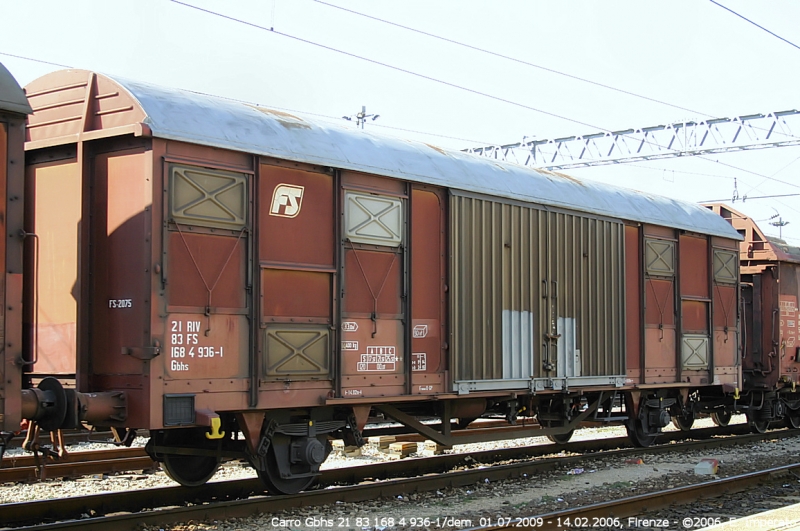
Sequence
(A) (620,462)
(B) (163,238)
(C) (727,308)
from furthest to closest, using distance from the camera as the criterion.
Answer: (C) (727,308) → (A) (620,462) → (B) (163,238)

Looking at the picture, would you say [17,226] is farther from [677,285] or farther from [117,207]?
[677,285]

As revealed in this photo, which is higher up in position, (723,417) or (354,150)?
(354,150)

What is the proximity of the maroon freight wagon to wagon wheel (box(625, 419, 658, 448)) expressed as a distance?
1800 millimetres

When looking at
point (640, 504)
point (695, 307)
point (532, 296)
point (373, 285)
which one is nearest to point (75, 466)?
point (373, 285)

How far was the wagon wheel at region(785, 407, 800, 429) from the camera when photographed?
18833mm

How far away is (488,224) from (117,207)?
4961 mm

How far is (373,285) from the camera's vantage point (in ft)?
32.7

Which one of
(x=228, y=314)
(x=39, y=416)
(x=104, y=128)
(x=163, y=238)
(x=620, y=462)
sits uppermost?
(x=104, y=128)

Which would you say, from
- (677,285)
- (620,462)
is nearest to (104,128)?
(620,462)

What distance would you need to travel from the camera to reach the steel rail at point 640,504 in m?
8.21

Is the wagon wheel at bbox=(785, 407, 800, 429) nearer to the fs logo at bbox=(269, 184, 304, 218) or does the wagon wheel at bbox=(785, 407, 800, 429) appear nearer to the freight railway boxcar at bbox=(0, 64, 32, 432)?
the fs logo at bbox=(269, 184, 304, 218)

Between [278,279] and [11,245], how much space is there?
290 centimetres

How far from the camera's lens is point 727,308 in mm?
16250

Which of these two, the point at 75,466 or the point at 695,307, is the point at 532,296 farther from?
the point at 75,466
